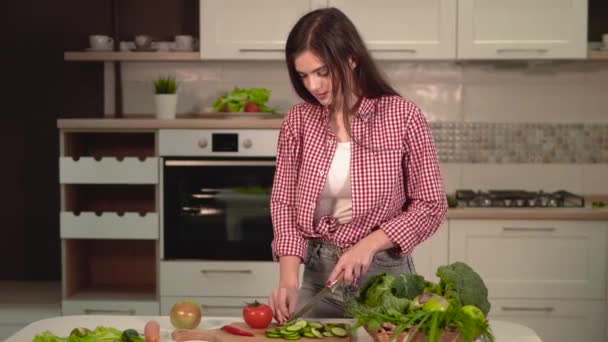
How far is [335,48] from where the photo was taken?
2.24 meters

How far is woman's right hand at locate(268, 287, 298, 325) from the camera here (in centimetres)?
221

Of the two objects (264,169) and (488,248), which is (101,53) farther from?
(488,248)

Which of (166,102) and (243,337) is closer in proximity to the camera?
(243,337)

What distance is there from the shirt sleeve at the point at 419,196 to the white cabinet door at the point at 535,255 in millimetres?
1670

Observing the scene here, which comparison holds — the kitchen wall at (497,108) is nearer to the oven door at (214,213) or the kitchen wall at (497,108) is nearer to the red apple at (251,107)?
the red apple at (251,107)

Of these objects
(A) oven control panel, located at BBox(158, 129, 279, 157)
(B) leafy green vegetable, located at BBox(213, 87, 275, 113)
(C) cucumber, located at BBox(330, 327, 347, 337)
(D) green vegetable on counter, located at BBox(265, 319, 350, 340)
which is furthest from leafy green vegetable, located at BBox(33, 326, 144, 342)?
(B) leafy green vegetable, located at BBox(213, 87, 275, 113)

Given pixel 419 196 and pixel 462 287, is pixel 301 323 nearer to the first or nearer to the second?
pixel 462 287

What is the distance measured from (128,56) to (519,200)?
6.02 ft

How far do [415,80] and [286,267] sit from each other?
7.62 feet

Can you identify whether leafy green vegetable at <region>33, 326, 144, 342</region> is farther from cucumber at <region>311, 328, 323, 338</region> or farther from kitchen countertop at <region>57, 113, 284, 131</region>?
kitchen countertop at <region>57, 113, 284, 131</region>

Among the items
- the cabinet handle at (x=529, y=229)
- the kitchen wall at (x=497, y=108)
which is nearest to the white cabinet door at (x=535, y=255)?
the cabinet handle at (x=529, y=229)

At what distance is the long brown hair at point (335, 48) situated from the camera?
7.33ft

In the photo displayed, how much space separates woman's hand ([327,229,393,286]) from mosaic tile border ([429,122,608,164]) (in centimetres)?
226

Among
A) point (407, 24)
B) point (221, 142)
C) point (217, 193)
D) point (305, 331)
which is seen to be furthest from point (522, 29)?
point (305, 331)
